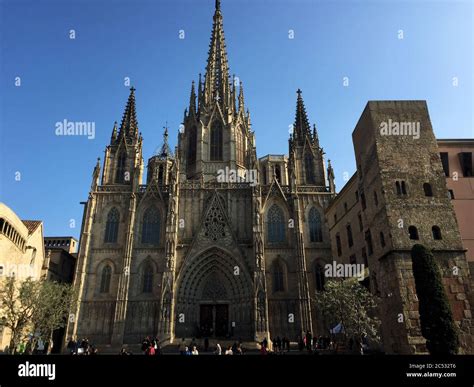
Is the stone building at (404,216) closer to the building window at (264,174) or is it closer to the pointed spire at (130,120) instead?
the pointed spire at (130,120)

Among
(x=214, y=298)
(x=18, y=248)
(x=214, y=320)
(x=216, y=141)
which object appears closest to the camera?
(x=18, y=248)

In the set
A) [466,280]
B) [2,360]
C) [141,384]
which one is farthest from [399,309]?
[2,360]

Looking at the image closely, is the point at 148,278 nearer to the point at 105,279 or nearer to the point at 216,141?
the point at 105,279

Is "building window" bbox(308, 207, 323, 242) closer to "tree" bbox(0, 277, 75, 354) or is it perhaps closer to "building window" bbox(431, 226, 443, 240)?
"building window" bbox(431, 226, 443, 240)

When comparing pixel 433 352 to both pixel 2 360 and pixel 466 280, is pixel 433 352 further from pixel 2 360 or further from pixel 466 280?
pixel 2 360

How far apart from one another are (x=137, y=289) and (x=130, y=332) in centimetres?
395

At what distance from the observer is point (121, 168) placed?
4216 centimetres

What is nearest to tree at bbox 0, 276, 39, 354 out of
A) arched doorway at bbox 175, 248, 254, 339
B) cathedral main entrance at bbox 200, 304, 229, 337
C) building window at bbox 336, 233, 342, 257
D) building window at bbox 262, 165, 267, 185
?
arched doorway at bbox 175, 248, 254, 339

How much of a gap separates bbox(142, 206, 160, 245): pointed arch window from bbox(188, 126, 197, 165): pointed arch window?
27.4 feet

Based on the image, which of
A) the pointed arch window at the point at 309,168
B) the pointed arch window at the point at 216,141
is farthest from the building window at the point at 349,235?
the pointed arch window at the point at 216,141

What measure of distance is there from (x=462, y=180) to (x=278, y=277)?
64.9 ft

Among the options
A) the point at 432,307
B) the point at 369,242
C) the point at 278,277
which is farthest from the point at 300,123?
the point at 432,307

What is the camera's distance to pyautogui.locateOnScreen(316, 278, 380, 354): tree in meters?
19.2

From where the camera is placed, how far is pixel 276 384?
8234 millimetres
